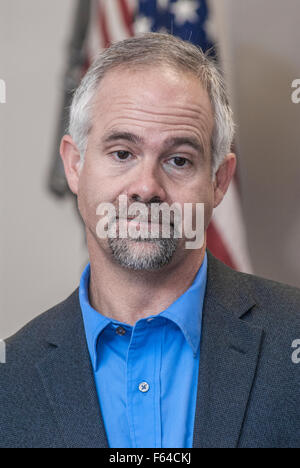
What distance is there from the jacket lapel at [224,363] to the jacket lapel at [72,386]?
26 centimetres

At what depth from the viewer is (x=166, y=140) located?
5.56 feet

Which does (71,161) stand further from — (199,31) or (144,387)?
(199,31)

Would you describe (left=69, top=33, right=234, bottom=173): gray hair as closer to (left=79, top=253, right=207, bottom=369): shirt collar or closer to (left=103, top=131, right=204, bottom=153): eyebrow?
(left=103, top=131, right=204, bottom=153): eyebrow

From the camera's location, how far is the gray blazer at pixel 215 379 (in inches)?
61.4

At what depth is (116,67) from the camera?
1762 millimetres

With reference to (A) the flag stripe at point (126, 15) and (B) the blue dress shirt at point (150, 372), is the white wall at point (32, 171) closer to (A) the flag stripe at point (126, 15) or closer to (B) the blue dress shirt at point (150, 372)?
(A) the flag stripe at point (126, 15)

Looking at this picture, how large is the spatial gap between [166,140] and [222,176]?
0.30 m

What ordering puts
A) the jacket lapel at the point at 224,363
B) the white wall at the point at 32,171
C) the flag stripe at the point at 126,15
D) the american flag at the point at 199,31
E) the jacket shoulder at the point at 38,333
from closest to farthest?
1. the jacket lapel at the point at 224,363
2. the jacket shoulder at the point at 38,333
3. the american flag at the point at 199,31
4. the flag stripe at the point at 126,15
5. the white wall at the point at 32,171

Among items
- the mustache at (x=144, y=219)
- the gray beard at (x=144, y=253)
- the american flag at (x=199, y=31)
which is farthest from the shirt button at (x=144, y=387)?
the american flag at (x=199, y=31)

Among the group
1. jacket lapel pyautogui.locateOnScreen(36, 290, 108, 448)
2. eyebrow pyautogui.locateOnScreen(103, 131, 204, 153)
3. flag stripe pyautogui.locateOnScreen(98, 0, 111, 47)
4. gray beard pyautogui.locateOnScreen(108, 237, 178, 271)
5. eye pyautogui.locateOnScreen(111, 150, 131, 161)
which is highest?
flag stripe pyautogui.locateOnScreen(98, 0, 111, 47)

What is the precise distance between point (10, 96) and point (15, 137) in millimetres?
198

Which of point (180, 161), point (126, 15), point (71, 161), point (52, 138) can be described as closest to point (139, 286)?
point (180, 161)

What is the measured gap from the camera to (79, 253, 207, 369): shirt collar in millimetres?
1675

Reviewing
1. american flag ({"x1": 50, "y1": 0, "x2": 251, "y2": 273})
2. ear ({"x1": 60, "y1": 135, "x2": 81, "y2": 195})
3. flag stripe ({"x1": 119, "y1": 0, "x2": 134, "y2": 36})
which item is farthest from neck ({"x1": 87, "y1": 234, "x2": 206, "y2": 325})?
flag stripe ({"x1": 119, "y1": 0, "x2": 134, "y2": 36})
